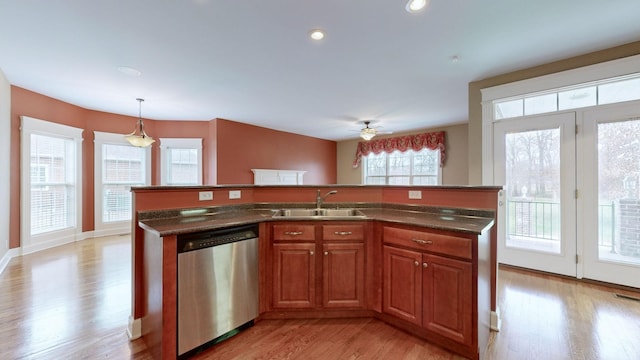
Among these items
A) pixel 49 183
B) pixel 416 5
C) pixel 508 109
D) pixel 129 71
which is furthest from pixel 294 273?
pixel 49 183

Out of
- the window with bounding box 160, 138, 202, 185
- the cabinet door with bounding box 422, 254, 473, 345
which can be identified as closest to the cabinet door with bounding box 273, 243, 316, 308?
the cabinet door with bounding box 422, 254, 473, 345

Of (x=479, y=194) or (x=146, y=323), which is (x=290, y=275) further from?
(x=479, y=194)

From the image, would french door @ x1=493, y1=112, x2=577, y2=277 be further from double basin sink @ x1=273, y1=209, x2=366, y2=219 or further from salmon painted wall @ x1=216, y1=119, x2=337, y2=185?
salmon painted wall @ x1=216, y1=119, x2=337, y2=185

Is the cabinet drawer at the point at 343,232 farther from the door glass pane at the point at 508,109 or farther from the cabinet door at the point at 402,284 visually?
the door glass pane at the point at 508,109

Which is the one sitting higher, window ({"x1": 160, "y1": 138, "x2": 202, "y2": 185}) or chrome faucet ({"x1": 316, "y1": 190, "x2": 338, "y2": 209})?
window ({"x1": 160, "y1": 138, "x2": 202, "y2": 185})

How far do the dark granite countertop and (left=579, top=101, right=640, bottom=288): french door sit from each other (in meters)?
1.98

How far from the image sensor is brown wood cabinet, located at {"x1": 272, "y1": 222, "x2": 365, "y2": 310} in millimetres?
2236

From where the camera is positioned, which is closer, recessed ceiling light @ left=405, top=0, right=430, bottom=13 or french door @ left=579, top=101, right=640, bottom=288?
recessed ceiling light @ left=405, top=0, right=430, bottom=13

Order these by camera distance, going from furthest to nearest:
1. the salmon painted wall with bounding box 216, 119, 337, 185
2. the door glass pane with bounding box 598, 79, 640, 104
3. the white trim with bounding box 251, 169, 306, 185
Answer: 1. the white trim with bounding box 251, 169, 306, 185
2. the salmon painted wall with bounding box 216, 119, 337, 185
3. the door glass pane with bounding box 598, 79, 640, 104

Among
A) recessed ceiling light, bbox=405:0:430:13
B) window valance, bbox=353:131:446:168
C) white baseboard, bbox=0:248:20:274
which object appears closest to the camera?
recessed ceiling light, bbox=405:0:430:13

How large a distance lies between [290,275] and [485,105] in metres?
3.34

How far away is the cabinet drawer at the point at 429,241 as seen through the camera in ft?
5.85

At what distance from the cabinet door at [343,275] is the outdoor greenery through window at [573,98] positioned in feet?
9.42

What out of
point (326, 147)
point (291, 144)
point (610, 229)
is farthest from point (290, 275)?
point (326, 147)
